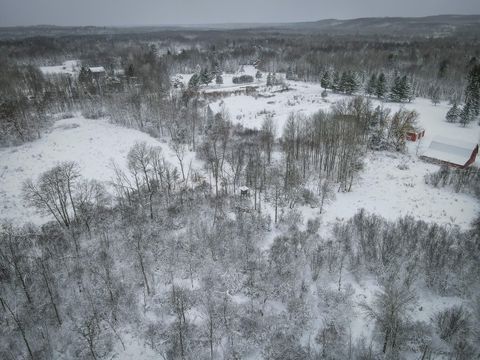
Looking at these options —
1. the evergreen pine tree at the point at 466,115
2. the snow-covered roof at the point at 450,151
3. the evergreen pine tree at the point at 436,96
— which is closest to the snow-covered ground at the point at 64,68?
the evergreen pine tree at the point at 436,96

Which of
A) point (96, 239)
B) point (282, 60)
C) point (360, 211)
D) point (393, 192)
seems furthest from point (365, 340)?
point (282, 60)

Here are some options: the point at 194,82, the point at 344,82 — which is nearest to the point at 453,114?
the point at 344,82

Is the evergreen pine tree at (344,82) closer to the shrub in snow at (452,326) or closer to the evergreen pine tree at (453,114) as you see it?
the evergreen pine tree at (453,114)

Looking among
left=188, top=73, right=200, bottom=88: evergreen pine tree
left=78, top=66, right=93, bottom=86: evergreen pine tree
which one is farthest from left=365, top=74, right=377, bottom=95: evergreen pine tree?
left=78, top=66, right=93, bottom=86: evergreen pine tree

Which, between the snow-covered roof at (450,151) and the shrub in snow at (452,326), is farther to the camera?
the snow-covered roof at (450,151)

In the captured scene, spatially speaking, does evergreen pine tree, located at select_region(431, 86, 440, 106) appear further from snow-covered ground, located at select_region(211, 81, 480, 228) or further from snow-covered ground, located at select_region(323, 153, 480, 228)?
snow-covered ground, located at select_region(323, 153, 480, 228)

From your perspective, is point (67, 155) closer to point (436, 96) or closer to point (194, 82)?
point (194, 82)

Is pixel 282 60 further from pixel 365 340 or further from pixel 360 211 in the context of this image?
pixel 365 340
